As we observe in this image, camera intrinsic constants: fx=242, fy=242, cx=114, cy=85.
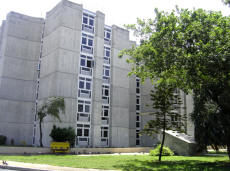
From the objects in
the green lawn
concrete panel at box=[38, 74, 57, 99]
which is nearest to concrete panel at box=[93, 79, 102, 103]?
concrete panel at box=[38, 74, 57, 99]

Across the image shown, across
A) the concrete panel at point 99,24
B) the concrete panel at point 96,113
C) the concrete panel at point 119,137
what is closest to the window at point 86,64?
the concrete panel at point 99,24

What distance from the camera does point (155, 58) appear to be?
51.5ft

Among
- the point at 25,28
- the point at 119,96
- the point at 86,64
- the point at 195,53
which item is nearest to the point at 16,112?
the point at 86,64

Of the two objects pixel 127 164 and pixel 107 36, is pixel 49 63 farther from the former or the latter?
pixel 127 164

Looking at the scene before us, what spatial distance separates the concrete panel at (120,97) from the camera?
3288cm

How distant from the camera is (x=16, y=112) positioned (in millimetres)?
29734

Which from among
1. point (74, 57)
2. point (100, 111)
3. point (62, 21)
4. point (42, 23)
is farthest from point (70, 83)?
point (42, 23)

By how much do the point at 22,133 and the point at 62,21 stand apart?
574 inches

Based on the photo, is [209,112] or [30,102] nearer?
[209,112]

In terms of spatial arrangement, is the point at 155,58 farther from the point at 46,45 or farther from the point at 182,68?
the point at 46,45

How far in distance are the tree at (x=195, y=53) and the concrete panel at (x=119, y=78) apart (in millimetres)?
16638

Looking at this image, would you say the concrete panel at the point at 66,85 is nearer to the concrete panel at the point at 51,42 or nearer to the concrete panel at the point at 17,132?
the concrete panel at the point at 51,42

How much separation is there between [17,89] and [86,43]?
1044 centimetres

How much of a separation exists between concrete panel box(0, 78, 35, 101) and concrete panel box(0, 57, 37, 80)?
650mm
